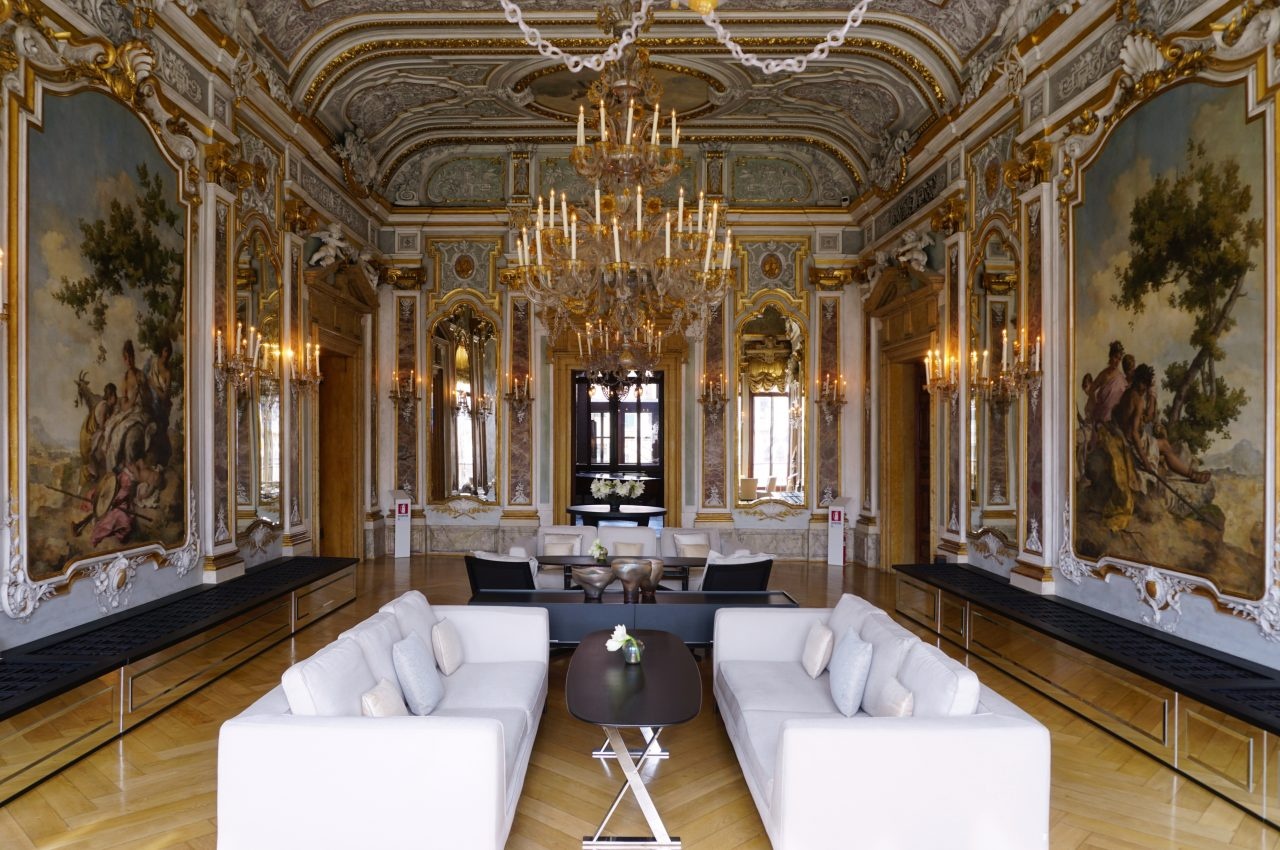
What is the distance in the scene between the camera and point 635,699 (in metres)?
3.36

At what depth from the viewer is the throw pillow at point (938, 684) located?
9.25 feet

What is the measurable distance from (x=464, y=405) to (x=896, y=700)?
27.7 ft

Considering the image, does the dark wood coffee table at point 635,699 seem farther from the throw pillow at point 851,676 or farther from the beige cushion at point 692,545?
the beige cushion at point 692,545

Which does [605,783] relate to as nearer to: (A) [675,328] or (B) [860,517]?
(A) [675,328]

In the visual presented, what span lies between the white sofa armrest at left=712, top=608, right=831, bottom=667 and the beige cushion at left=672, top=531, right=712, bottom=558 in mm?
3085

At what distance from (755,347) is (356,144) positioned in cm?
551

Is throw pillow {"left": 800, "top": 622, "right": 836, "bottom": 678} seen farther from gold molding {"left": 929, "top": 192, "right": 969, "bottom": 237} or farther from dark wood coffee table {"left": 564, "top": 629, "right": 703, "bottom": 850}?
gold molding {"left": 929, "top": 192, "right": 969, "bottom": 237}

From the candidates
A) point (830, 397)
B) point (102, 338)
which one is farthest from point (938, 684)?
point (830, 397)

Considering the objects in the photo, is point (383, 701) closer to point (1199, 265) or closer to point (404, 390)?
point (1199, 265)

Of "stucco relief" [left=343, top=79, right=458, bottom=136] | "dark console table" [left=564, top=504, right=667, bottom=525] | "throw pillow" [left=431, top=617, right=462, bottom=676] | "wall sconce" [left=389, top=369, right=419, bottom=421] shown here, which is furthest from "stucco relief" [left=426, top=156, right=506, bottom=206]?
"throw pillow" [left=431, top=617, right=462, bottom=676]

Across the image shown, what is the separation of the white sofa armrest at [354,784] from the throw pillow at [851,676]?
1.66 meters

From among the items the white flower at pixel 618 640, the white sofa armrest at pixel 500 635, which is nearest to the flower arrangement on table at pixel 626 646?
the white flower at pixel 618 640

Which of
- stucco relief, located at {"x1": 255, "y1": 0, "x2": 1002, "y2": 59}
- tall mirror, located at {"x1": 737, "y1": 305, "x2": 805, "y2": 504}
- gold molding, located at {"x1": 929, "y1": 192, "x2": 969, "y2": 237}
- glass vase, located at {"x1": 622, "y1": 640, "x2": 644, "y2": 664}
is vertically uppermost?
stucco relief, located at {"x1": 255, "y1": 0, "x2": 1002, "y2": 59}

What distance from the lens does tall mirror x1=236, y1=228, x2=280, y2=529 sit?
6.46 m
